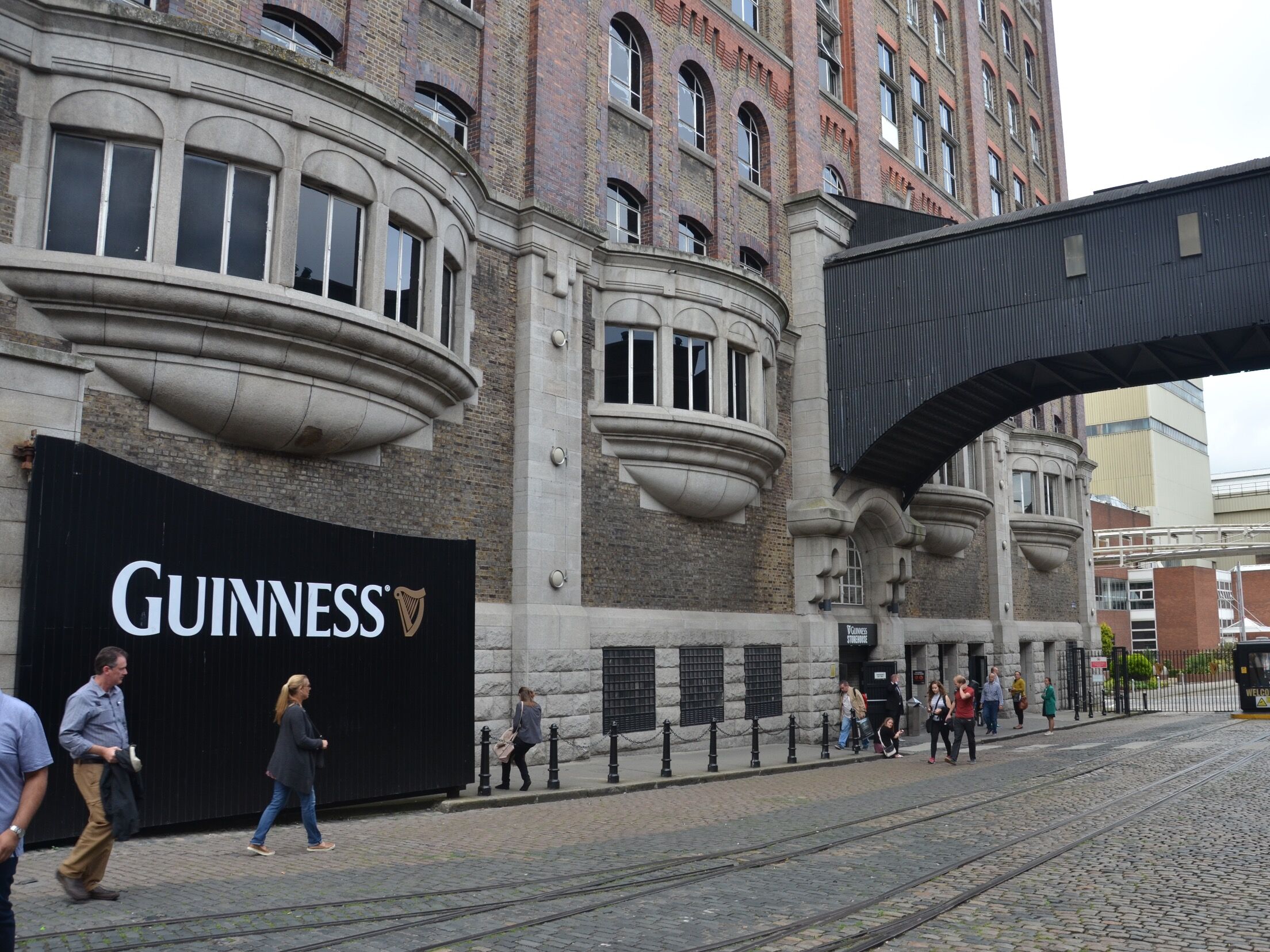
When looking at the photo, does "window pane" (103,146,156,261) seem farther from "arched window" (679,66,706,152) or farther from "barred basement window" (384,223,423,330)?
"arched window" (679,66,706,152)

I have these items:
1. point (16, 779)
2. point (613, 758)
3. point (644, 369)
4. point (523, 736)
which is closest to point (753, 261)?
point (644, 369)

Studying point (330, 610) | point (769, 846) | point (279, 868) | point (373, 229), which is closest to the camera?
point (279, 868)

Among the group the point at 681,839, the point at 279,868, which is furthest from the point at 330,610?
the point at 681,839

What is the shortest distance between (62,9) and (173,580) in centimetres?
707

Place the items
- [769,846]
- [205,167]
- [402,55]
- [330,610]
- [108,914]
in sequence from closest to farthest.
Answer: [108,914]
[769,846]
[330,610]
[205,167]
[402,55]

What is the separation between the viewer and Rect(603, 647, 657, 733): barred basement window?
18703 millimetres

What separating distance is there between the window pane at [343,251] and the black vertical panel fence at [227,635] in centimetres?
378

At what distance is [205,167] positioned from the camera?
41.8 feet

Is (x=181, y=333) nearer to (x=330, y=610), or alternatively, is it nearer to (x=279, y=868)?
(x=330, y=610)

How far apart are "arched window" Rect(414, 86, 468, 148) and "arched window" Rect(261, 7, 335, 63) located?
171 centimetres

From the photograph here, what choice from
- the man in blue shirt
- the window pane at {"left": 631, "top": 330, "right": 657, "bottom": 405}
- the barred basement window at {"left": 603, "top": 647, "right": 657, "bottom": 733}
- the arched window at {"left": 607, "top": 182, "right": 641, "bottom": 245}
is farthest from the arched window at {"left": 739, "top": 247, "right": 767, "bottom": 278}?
the man in blue shirt

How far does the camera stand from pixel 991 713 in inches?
1038

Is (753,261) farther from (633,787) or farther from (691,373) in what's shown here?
(633,787)

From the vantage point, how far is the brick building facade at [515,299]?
477 inches
